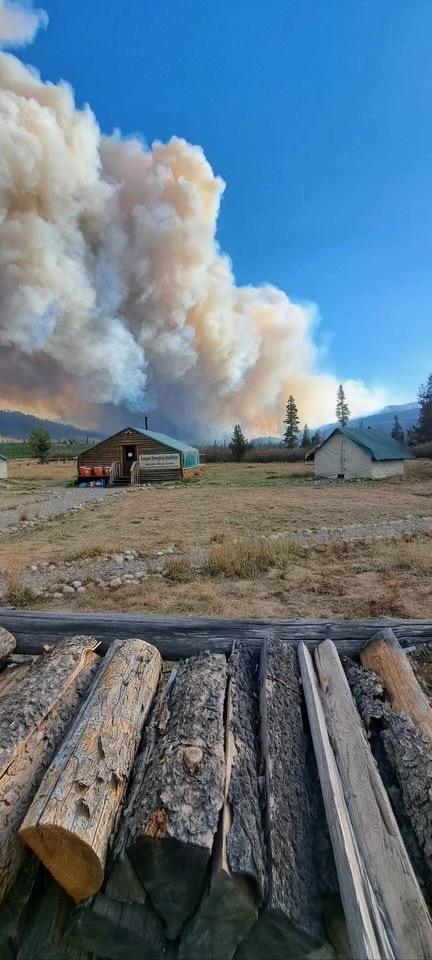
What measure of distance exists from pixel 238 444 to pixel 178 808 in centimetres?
5744

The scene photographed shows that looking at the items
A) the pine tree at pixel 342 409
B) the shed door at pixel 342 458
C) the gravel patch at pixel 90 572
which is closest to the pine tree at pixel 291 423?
the pine tree at pixel 342 409

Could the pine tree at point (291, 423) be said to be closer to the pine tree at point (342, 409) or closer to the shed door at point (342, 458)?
the pine tree at point (342, 409)

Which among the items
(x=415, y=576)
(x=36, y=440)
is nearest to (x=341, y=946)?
(x=415, y=576)

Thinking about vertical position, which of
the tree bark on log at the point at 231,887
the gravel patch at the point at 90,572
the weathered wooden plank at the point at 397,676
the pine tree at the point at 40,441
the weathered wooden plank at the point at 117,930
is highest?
the pine tree at the point at 40,441

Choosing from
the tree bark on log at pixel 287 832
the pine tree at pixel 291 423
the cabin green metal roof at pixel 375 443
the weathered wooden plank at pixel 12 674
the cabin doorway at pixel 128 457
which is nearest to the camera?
the tree bark on log at pixel 287 832

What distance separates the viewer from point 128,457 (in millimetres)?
30781

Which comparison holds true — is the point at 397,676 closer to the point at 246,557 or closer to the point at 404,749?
the point at 404,749

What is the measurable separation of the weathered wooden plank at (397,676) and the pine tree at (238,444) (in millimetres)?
55571

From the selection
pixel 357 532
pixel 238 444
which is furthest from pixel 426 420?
pixel 357 532

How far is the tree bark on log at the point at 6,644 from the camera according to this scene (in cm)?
325

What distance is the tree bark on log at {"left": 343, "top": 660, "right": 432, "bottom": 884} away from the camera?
178cm

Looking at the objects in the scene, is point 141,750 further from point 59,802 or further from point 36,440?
point 36,440

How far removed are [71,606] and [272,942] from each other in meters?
5.40

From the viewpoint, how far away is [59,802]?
65.7 inches
